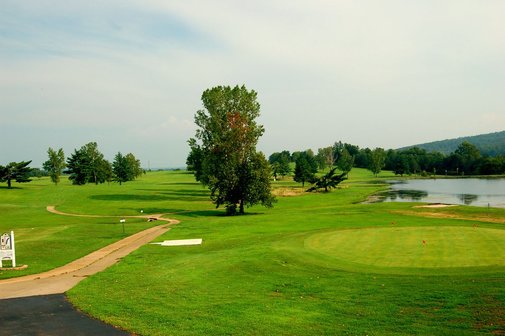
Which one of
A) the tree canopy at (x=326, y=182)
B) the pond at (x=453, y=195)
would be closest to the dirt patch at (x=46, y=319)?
the pond at (x=453, y=195)

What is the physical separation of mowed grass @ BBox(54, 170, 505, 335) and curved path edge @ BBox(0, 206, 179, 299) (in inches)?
39.3

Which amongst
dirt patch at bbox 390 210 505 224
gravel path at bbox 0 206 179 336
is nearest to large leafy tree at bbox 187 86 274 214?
dirt patch at bbox 390 210 505 224

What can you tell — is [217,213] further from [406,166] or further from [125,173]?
[406,166]

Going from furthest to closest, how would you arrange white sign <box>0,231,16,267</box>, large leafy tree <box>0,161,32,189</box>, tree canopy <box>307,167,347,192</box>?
tree canopy <box>307,167,347,192</box>, large leafy tree <box>0,161,32,189</box>, white sign <box>0,231,16,267</box>

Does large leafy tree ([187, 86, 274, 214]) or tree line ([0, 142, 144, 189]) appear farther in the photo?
tree line ([0, 142, 144, 189])

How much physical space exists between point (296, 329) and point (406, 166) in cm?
19190

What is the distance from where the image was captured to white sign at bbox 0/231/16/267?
77.2 ft

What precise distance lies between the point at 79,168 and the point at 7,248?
344ft

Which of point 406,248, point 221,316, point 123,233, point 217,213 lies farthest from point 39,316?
point 217,213

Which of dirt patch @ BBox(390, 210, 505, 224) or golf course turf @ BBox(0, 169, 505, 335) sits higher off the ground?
golf course turf @ BBox(0, 169, 505, 335)

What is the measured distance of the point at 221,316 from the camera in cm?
1366

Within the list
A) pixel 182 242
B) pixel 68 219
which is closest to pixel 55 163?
pixel 68 219

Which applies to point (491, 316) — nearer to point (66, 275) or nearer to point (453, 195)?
point (66, 275)

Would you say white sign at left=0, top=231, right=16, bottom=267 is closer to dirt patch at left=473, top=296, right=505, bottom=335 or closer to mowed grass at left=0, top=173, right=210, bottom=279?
mowed grass at left=0, top=173, right=210, bottom=279
